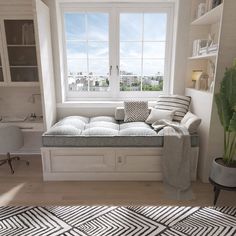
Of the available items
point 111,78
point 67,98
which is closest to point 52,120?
point 67,98

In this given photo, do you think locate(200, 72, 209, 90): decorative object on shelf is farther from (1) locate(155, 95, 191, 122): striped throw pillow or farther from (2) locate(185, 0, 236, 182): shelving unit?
(1) locate(155, 95, 191, 122): striped throw pillow

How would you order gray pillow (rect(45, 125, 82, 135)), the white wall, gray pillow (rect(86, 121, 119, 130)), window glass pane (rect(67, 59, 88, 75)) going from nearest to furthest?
gray pillow (rect(45, 125, 82, 135)) → gray pillow (rect(86, 121, 119, 130)) → the white wall → window glass pane (rect(67, 59, 88, 75))

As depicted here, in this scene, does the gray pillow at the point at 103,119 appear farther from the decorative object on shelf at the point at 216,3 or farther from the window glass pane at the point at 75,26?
the decorative object on shelf at the point at 216,3

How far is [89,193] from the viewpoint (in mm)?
2293

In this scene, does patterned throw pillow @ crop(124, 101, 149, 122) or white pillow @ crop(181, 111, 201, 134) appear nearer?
white pillow @ crop(181, 111, 201, 134)

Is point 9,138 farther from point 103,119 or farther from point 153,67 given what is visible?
point 153,67

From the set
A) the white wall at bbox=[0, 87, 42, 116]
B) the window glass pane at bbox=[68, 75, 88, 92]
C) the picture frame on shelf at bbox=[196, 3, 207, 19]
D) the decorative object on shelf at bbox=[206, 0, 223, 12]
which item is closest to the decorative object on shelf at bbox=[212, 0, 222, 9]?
the decorative object on shelf at bbox=[206, 0, 223, 12]

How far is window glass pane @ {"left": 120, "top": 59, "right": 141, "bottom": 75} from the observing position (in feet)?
11.0

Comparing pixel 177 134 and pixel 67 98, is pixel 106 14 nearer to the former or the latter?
pixel 67 98

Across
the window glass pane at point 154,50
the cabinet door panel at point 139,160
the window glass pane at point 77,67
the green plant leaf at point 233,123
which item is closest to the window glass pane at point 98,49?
the window glass pane at point 77,67

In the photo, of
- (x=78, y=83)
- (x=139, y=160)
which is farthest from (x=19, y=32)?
(x=139, y=160)

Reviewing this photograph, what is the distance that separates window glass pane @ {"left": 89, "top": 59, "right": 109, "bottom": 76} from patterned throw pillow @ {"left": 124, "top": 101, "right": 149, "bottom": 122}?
0.69m

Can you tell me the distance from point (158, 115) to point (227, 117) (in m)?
1.04

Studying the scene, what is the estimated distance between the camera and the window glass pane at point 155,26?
10.5ft
